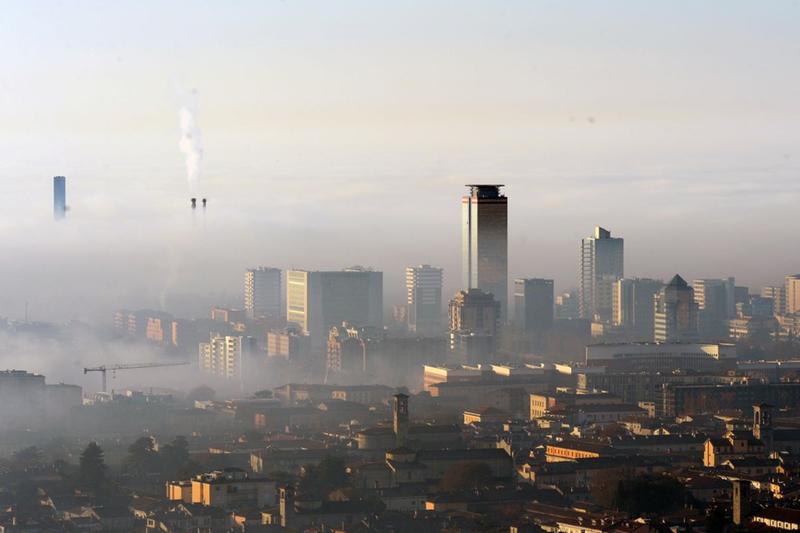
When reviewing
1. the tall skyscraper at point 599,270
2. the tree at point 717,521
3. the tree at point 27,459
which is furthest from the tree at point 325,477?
the tall skyscraper at point 599,270

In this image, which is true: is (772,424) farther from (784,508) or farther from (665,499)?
(784,508)

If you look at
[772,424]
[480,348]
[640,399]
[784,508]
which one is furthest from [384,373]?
[784,508]

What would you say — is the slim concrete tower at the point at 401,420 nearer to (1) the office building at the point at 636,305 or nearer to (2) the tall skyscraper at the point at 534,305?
(2) the tall skyscraper at the point at 534,305

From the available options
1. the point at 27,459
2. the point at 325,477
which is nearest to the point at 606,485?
the point at 325,477

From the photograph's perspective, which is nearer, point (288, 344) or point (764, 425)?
point (764, 425)

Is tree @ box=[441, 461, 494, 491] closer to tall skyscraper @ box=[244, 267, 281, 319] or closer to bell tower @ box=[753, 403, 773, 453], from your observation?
bell tower @ box=[753, 403, 773, 453]

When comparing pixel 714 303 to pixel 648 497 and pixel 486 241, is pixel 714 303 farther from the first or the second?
pixel 648 497
